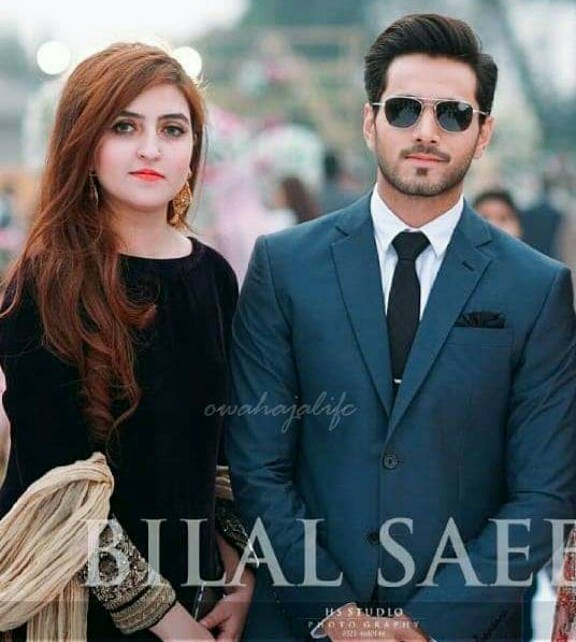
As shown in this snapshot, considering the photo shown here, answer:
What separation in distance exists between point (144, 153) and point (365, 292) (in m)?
0.56

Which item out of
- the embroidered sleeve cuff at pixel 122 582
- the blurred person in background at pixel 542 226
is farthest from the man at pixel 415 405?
the blurred person in background at pixel 542 226

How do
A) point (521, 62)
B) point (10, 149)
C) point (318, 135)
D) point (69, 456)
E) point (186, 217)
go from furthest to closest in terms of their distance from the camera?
point (10, 149)
point (318, 135)
point (521, 62)
point (186, 217)
point (69, 456)

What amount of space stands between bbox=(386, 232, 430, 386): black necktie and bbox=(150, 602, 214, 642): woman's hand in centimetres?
67

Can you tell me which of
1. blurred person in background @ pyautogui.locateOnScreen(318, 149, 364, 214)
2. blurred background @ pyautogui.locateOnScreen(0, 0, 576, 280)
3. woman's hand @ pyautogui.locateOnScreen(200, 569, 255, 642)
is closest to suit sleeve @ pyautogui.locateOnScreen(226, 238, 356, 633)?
woman's hand @ pyautogui.locateOnScreen(200, 569, 255, 642)

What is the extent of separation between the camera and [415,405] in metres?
2.95

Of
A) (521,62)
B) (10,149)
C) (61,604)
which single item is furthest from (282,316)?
(10,149)

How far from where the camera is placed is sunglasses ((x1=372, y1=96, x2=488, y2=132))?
3.00m

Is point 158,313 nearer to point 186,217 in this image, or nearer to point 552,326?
point 186,217

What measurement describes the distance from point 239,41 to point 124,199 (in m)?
20.8

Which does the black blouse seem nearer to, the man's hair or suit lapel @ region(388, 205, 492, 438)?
suit lapel @ region(388, 205, 492, 438)

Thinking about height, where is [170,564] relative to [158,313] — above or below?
below

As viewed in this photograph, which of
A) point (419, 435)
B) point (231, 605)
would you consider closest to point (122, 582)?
point (231, 605)

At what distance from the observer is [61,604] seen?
291cm

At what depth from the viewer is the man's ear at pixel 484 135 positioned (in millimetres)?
3096
